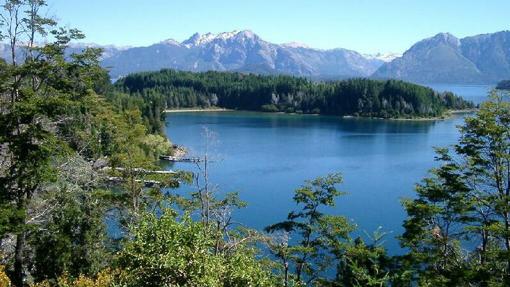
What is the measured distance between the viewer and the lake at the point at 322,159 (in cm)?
4372

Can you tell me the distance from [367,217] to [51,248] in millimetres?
28240

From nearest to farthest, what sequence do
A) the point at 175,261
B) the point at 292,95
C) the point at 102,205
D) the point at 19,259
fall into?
1. the point at 175,261
2. the point at 19,259
3. the point at 102,205
4. the point at 292,95

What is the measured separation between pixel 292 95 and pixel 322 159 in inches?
3394

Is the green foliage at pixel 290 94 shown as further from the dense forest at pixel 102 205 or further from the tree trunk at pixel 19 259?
the tree trunk at pixel 19 259

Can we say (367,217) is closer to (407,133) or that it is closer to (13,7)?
(13,7)

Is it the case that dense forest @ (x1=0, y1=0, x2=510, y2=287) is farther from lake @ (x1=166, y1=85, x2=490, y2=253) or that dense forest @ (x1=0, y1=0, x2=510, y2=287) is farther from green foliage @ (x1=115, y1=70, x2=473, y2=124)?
green foliage @ (x1=115, y1=70, x2=473, y2=124)

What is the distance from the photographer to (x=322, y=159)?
71.8 m

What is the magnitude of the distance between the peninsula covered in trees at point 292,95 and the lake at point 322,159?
11.0 metres

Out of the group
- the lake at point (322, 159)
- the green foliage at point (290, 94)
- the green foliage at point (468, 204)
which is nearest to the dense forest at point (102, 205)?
the green foliage at point (468, 204)

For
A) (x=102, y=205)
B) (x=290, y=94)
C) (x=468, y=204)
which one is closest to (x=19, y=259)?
(x=102, y=205)

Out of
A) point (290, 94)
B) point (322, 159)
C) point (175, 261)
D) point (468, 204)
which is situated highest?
A: point (290, 94)

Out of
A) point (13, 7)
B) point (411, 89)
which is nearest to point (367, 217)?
point (13, 7)

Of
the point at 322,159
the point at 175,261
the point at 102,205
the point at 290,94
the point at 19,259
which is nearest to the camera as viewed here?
the point at 175,261

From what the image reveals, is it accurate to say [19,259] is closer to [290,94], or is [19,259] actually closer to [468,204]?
[468,204]
